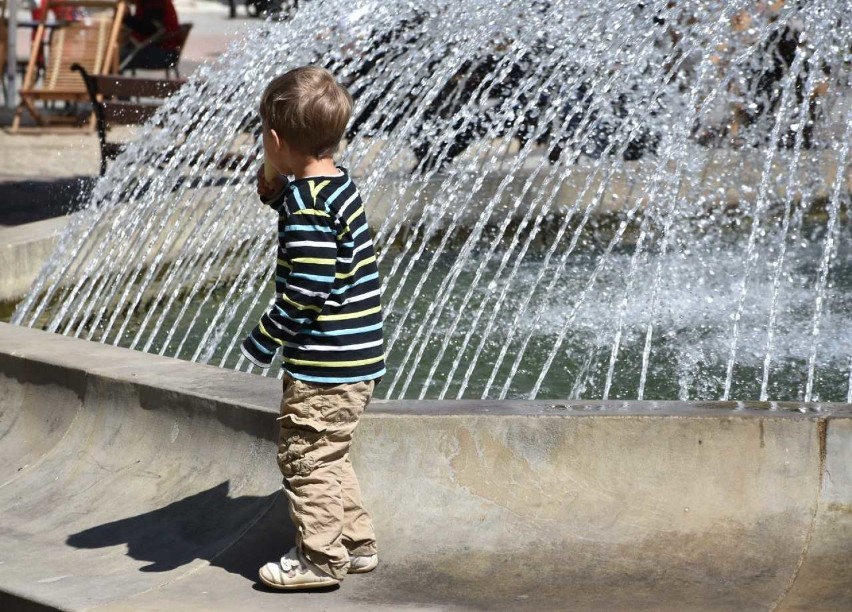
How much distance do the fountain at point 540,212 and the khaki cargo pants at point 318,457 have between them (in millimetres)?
1659

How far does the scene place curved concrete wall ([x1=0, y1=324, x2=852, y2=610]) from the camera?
10.4 feet

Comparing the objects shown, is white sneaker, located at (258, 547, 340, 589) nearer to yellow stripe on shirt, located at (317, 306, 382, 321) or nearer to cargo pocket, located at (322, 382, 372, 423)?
cargo pocket, located at (322, 382, 372, 423)

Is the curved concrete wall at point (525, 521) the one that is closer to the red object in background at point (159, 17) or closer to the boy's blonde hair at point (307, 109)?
the boy's blonde hair at point (307, 109)

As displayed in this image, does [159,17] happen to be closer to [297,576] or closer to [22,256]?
[22,256]

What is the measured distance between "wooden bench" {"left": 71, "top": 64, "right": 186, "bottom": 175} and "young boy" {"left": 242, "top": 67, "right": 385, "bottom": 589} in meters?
5.88

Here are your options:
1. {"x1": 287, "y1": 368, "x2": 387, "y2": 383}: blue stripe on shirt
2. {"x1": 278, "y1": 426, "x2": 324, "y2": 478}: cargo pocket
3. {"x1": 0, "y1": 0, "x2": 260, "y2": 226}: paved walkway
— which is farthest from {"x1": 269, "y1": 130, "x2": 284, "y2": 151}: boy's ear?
{"x1": 0, "y1": 0, "x2": 260, "y2": 226}: paved walkway

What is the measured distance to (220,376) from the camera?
395cm

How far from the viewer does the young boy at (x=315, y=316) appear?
2.96m

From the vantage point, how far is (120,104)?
29.4 feet

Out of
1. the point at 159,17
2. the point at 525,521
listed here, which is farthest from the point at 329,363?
the point at 159,17

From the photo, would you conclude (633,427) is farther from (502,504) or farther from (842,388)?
(842,388)

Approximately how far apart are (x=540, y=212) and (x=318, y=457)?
461cm

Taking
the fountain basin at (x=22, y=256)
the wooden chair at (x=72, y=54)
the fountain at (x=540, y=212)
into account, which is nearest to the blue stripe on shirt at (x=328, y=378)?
the fountain at (x=540, y=212)

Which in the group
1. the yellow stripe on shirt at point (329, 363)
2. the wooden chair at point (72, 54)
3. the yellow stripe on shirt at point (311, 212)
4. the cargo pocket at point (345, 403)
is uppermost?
the yellow stripe on shirt at point (311, 212)
